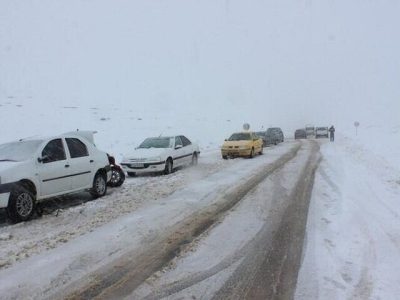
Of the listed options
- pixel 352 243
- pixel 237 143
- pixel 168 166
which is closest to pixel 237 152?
pixel 237 143

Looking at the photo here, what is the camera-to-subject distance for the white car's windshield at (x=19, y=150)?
31.8 ft

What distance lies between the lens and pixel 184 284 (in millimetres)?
5242

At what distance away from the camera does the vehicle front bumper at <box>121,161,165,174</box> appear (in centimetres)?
1630

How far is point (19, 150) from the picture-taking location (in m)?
9.99

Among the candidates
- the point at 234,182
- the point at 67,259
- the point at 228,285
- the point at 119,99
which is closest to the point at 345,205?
the point at 234,182

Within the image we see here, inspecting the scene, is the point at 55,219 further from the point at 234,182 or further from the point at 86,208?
the point at 234,182

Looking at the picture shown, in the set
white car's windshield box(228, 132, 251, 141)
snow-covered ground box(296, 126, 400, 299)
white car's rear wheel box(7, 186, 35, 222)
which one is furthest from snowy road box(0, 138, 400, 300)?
white car's windshield box(228, 132, 251, 141)

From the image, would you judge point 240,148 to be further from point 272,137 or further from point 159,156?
point 272,137

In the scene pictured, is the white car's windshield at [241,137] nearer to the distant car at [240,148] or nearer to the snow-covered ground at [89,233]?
the distant car at [240,148]

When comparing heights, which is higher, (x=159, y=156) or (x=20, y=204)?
(x=159, y=156)

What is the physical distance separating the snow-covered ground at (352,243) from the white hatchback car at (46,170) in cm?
530

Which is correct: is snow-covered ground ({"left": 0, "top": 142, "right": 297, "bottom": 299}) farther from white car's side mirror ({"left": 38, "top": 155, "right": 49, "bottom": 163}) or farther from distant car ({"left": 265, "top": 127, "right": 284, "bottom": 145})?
distant car ({"left": 265, "top": 127, "right": 284, "bottom": 145})

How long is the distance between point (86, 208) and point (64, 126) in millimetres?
33109

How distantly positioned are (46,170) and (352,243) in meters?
6.27
